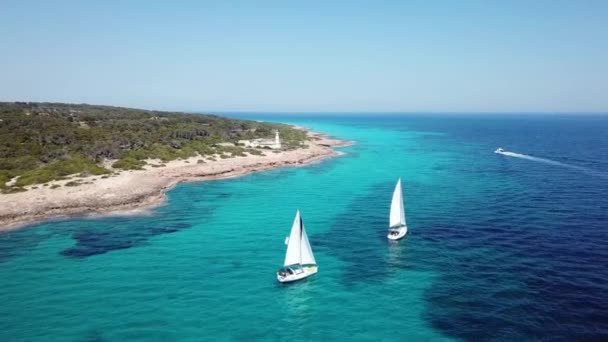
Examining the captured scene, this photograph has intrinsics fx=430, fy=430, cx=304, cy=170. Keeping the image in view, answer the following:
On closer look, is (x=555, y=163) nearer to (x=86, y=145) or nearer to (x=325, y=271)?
(x=325, y=271)

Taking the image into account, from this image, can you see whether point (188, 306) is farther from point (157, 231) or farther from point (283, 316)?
point (157, 231)

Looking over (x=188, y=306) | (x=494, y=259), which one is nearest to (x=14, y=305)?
(x=188, y=306)

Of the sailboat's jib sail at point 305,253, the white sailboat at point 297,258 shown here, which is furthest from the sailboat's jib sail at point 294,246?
the sailboat's jib sail at point 305,253

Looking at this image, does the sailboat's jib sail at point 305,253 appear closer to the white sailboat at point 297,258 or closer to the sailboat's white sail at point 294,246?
the white sailboat at point 297,258

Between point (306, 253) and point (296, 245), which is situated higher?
point (296, 245)

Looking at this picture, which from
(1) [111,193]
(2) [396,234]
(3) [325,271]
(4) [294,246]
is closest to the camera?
(4) [294,246]

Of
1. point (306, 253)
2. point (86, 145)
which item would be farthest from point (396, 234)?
point (86, 145)

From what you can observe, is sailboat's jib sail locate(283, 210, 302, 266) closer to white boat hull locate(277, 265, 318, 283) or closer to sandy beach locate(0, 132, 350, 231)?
white boat hull locate(277, 265, 318, 283)
